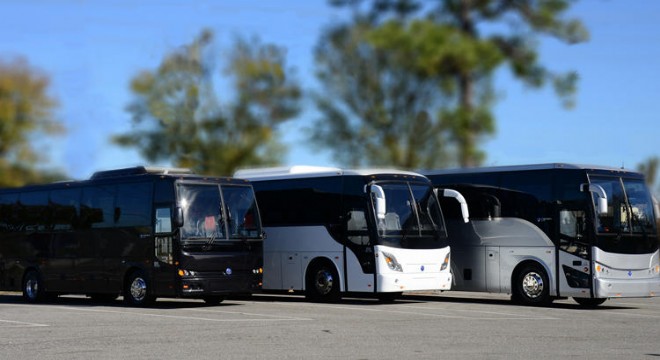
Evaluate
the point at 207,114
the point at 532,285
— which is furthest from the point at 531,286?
the point at 207,114

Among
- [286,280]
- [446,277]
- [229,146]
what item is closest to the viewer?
[446,277]

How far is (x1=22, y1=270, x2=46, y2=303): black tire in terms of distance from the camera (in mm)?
27688

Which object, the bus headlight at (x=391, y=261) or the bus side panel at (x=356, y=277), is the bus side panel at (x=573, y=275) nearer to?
the bus headlight at (x=391, y=261)

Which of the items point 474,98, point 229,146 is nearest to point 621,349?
point 474,98

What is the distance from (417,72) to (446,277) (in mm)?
12518

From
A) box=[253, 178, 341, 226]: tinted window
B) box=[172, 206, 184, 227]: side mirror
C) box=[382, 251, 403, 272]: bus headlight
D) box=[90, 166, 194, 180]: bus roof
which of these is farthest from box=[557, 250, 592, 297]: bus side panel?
box=[90, 166, 194, 180]: bus roof

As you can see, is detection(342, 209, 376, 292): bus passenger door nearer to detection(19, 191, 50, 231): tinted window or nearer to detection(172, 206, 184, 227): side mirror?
detection(172, 206, 184, 227): side mirror

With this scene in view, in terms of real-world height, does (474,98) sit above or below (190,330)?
above

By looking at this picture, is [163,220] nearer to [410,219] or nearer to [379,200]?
[379,200]

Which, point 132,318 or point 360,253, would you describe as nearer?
point 132,318

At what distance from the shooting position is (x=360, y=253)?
25.5m

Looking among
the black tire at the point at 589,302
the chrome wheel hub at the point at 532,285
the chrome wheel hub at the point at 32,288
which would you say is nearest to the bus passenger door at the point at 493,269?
the chrome wheel hub at the point at 532,285

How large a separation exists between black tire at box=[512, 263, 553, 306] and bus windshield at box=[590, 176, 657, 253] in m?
1.55

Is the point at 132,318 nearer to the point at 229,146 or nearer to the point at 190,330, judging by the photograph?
the point at 190,330
